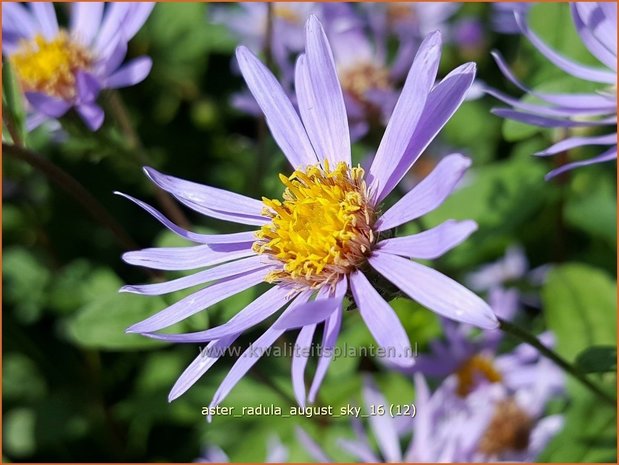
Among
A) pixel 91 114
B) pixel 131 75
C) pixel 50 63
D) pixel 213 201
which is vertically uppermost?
pixel 50 63

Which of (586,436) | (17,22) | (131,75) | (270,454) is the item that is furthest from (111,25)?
(586,436)

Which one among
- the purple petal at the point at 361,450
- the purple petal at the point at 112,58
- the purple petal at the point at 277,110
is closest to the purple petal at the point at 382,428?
the purple petal at the point at 361,450

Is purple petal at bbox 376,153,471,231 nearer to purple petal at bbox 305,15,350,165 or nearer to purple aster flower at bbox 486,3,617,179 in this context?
purple petal at bbox 305,15,350,165

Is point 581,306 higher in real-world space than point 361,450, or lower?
higher

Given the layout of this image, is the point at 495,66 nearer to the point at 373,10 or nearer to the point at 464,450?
the point at 373,10

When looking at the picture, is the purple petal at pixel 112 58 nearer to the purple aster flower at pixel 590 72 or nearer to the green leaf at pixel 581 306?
the purple aster flower at pixel 590 72

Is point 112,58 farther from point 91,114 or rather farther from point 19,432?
point 19,432

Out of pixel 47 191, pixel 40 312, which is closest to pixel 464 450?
pixel 40 312
